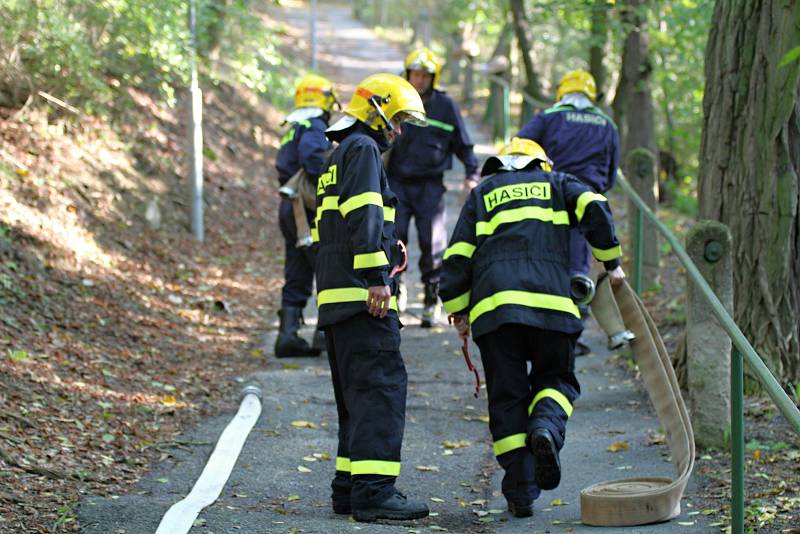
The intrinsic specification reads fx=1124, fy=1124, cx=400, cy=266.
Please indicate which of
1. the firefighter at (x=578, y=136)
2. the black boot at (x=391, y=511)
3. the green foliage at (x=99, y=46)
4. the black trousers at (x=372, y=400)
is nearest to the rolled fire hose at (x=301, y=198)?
the firefighter at (x=578, y=136)

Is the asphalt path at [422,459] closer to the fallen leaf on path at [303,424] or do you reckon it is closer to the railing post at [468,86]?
the fallen leaf on path at [303,424]

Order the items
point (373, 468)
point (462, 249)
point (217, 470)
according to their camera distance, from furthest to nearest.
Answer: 1. point (217, 470)
2. point (462, 249)
3. point (373, 468)

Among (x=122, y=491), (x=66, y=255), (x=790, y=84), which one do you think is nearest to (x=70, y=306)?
(x=66, y=255)

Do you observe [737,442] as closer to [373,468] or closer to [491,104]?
[373,468]

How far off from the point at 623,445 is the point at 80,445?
10.0ft

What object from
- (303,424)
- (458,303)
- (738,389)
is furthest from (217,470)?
(738,389)

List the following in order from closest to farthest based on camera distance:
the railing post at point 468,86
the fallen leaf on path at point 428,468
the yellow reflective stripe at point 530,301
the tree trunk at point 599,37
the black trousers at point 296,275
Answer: the yellow reflective stripe at point 530,301
the fallen leaf on path at point 428,468
the black trousers at point 296,275
the tree trunk at point 599,37
the railing post at point 468,86

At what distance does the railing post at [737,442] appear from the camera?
4.36m

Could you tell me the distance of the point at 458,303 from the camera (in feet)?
18.2

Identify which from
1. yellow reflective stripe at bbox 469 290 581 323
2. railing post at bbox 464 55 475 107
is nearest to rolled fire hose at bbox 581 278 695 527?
yellow reflective stripe at bbox 469 290 581 323

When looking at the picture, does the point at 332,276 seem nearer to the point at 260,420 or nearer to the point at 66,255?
the point at 260,420

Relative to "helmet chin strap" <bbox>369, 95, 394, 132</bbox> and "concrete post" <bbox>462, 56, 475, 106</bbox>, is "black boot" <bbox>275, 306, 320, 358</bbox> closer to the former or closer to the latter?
"helmet chin strap" <bbox>369, 95, 394, 132</bbox>

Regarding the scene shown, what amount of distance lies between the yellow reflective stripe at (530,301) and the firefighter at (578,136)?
2942 mm

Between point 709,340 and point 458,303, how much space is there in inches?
54.0
